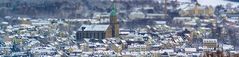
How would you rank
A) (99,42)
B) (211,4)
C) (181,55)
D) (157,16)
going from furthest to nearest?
1. (211,4)
2. (157,16)
3. (99,42)
4. (181,55)

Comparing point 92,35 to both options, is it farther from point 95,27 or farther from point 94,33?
point 95,27

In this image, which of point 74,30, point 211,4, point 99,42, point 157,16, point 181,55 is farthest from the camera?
point 211,4

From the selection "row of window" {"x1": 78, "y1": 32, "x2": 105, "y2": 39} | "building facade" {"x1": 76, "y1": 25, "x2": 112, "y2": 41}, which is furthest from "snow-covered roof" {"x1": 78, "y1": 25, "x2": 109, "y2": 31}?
"row of window" {"x1": 78, "y1": 32, "x2": 105, "y2": 39}

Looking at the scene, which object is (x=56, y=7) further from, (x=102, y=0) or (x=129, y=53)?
(x=129, y=53)

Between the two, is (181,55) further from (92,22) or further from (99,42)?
(92,22)

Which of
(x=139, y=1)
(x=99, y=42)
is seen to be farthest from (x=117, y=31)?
(x=139, y=1)

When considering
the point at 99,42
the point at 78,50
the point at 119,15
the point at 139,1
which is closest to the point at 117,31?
the point at 99,42

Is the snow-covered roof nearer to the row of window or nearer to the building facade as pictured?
the building facade

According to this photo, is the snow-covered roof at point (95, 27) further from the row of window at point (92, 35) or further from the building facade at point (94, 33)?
the row of window at point (92, 35)

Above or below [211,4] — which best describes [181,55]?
above

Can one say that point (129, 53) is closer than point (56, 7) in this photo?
Yes
